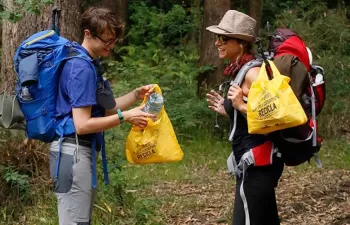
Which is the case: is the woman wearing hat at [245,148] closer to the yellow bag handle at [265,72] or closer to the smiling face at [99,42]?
the yellow bag handle at [265,72]

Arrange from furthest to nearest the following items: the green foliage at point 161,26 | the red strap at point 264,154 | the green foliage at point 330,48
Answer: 1. the green foliage at point 161,26
2. the green foliage at point 330,48
3. the red strap at point 264,154

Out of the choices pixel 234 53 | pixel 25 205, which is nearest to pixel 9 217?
pixel 25 205

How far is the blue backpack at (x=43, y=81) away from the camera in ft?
13.1

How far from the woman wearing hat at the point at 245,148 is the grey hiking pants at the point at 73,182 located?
0.99 metres

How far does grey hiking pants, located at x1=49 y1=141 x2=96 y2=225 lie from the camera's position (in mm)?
4004

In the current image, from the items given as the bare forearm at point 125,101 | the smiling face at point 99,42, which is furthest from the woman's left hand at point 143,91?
the smiling face at point 99,42

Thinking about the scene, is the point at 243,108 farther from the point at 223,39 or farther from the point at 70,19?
the point at 70,19

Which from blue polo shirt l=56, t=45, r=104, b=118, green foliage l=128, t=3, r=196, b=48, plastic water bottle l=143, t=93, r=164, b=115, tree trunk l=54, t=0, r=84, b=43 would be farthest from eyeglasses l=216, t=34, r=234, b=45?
green foliage l=128, t=3, r=196, b=48

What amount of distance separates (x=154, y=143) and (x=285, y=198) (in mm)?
3176

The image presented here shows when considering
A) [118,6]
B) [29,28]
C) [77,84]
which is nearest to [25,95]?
[77,84]

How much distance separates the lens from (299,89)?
13.9ft

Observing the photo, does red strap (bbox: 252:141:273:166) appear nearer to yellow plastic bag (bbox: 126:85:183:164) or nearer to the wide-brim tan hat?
yellow plastic bag (bbox: 126:85:183:164)

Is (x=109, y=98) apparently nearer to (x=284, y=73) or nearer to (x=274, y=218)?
(x=284, y=73)

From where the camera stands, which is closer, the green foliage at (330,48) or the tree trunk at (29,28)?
the tree trunk at (29,28)
